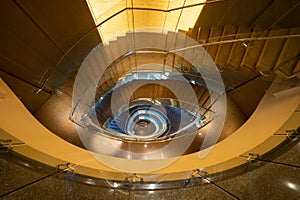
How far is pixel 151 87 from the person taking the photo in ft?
22.8

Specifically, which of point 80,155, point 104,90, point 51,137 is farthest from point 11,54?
point 104,90

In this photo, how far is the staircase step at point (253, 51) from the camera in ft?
9.93

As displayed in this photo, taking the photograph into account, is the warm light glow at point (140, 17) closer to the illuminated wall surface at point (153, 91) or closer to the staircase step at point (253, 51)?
the illuminated wall surface at point (153, 91)

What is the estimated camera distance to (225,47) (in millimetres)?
3664

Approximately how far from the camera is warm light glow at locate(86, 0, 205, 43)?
4.82 m

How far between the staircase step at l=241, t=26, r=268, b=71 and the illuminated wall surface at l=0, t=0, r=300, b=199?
0.02m

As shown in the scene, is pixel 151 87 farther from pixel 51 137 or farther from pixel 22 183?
pixel 22 183

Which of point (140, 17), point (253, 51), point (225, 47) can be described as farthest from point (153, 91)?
point (253, 51)

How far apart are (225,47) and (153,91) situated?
3720 millimetres

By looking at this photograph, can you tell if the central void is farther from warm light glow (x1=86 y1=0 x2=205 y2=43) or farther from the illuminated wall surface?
warm light glow (x1=86 y1=0 x2=205 y2=43)

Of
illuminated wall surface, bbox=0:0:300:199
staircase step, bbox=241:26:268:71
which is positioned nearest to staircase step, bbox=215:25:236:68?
illuminated wall surface, bbox=0:0:300:199

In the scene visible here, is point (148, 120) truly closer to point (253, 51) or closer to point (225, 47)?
point (225, 47)

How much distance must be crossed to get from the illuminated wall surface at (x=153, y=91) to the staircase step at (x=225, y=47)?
0.06 ft

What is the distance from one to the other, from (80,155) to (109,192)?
6.72ft
